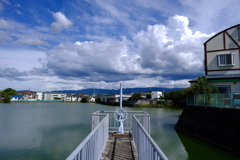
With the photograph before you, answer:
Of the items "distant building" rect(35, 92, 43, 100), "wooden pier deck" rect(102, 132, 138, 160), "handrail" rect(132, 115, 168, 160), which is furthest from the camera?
"distant building" rect(35, 92, 43, 100)

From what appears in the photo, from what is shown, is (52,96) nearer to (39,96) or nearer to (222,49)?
(39,96)

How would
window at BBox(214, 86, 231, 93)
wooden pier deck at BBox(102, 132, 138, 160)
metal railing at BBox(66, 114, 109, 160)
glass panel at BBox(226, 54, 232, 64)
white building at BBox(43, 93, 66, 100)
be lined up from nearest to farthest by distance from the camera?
metal railing at BBox(66, 114, 109, 160) < wooden pier deck at BBox(102, 132, 138, 160) < window at BBox(214, 86, 231, 93) < glass panel at BBox(226, 54, 232, 64) < white building at BBox(43, 93, 66, 100)

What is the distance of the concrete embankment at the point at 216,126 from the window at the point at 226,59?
19.7ft

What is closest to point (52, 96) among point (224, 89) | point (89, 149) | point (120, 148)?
point (224, 89)

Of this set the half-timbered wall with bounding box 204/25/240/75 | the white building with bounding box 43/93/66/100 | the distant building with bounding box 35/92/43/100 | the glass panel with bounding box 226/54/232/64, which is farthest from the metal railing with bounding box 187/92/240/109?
the distant building with bounding box 35/92/43/100

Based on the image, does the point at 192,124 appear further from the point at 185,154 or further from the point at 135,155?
the point at 135,155

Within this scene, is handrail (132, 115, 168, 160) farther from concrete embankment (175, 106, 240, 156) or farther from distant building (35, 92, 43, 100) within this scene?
distant building (35, 92, 43, 100)

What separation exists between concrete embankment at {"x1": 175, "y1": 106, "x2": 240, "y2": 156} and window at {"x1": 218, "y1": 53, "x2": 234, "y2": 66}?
236 inches

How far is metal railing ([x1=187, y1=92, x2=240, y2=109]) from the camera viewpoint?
402 inches

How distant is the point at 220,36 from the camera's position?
59.7 ft

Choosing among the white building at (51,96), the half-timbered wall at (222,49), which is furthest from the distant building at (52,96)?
the half-timbered wall at (222,49)

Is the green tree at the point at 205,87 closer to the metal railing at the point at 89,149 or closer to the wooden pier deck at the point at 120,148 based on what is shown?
the wooden pier deck at the point at 120,148

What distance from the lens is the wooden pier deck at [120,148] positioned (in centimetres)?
540

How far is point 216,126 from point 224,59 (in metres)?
9.60
